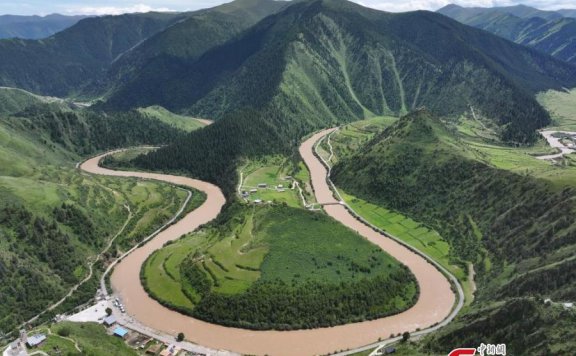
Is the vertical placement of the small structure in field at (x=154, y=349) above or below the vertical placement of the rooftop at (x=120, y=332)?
below

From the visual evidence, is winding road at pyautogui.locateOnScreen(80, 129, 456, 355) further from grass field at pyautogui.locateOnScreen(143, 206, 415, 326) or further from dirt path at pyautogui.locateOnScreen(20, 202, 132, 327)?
dirt path at pyautogui.locateOnScreen(20, 202, 132, 327)

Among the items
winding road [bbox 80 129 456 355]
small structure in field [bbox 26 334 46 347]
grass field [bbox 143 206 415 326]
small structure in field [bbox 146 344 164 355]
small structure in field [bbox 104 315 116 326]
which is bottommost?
winding road [bbox 80 129 456 355]

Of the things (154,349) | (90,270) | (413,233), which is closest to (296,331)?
(154,349)

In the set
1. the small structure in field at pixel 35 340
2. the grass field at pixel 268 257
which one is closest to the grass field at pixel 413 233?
the grass field at pixel 268 257

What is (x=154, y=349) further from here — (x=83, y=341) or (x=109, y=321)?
(x=109, y=321)

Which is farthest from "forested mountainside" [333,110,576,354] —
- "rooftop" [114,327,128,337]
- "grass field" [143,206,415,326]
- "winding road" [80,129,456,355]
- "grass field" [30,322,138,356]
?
"rooftop" [114,327,128,337]

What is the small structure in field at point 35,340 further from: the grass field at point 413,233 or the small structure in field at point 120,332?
the grass field at point 413,233

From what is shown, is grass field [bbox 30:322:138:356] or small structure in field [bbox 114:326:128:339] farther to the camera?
small structure in field [bbox 114:326:128:339]
